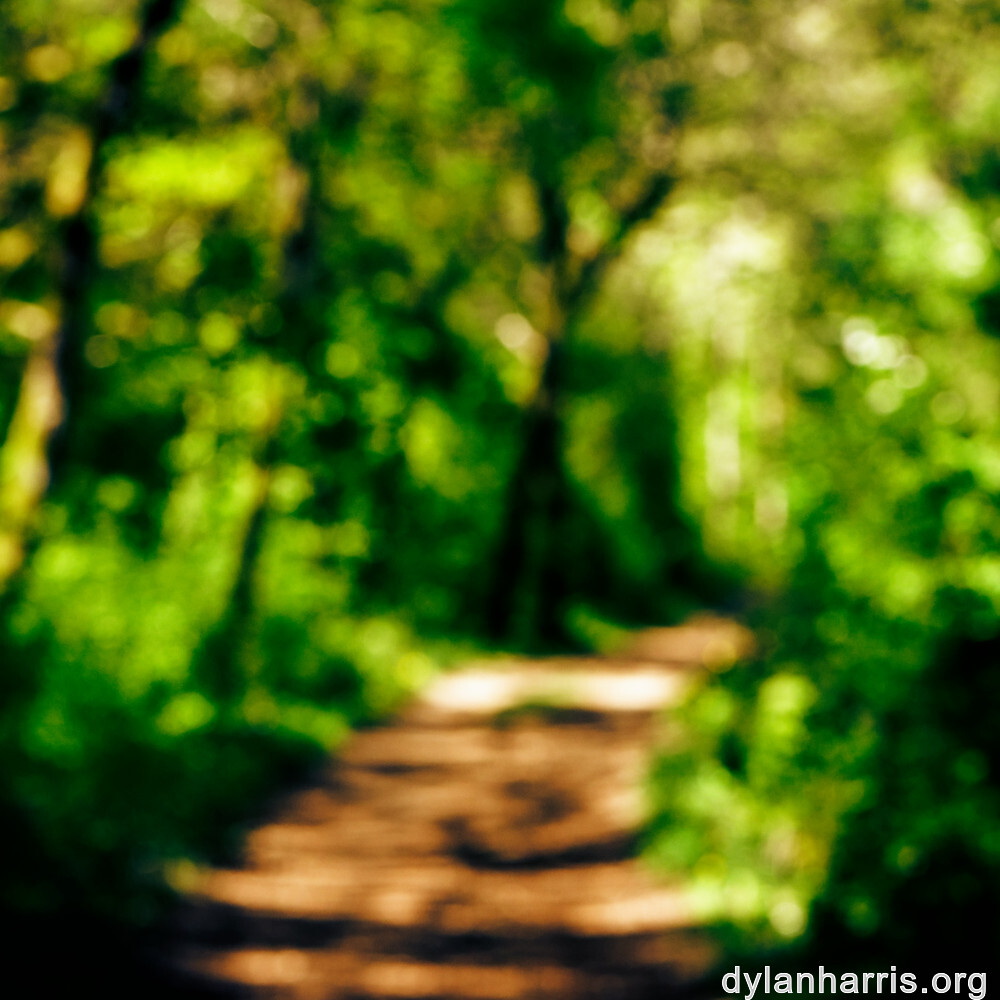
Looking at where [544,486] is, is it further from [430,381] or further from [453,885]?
[453,885]

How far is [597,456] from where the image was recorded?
80.1ft

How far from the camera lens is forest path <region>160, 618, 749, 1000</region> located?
5.88 m

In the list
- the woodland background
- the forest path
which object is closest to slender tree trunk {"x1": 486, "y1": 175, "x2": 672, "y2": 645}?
the woodland background

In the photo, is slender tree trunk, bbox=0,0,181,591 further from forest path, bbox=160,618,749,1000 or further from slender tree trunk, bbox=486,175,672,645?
slender tree trunk, bbox=486,175,672,645

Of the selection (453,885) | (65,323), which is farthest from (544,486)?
(65,323)

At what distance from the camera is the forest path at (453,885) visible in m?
5.88

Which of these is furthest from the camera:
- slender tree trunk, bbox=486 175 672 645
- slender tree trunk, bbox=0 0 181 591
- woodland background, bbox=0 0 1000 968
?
slender tree trunk, bbox=486 175 672 645

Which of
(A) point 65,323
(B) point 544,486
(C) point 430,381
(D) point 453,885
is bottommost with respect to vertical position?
(D) point 453,885

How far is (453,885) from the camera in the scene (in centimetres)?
737

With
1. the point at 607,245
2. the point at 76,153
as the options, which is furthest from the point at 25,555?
the point at 607,245

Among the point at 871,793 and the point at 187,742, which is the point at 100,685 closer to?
the point at 187,742

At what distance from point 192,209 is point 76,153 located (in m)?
3.47

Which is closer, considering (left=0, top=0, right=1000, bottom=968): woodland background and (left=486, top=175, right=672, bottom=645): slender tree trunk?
(left=0, top=0, right=1000, bottom=968): woodland background

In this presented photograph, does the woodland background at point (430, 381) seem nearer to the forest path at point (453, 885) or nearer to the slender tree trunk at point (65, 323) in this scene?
the slender tree trunk at point (65, 323)
